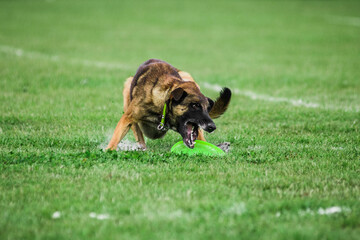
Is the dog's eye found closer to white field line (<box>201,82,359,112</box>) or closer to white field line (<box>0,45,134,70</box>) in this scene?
white field line (<box>201,82,359,112</box>)

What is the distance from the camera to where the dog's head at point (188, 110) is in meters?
5.72

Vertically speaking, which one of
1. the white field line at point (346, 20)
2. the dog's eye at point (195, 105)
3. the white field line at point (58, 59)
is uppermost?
the dog's eye at point (195, 105)

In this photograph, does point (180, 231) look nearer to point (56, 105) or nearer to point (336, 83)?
point (56, 105)

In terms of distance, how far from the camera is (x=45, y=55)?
56.8 feet

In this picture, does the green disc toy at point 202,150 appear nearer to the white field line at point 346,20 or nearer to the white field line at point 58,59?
the white field line at point 58,59

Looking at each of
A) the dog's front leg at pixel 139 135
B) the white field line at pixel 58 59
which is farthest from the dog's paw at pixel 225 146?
the white field line at pixel 58 59

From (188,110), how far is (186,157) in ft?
2.06

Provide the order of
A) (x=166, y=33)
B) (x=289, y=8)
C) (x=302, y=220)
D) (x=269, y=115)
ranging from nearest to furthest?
(x=302, y=220), (x=269, y=115), (x=166, y=33), (x=289, y=8)

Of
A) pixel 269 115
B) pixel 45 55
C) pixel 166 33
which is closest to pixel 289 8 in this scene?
pixel 166 33

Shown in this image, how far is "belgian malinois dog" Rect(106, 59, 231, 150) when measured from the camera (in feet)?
19.1

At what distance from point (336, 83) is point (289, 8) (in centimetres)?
2475

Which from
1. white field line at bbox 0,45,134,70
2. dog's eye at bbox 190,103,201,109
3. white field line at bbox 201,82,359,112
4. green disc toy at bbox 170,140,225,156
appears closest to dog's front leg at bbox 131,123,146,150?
green disc toy at bbox 170,140,225,156

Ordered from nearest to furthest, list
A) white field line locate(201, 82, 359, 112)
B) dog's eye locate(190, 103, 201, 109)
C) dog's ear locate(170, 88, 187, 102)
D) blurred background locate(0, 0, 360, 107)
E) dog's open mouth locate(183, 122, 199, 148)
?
dog's ear locate(170, 88, 187, 102) → dog's eye locate(190, 103, 201, 109) → dog's open mouth locate(183, 122, 199, 148) → white field line locate(201, 82, 359, 112) → blurred background locate(0, 0, 360, 107)

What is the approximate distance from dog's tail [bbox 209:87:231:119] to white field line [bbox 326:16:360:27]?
2280 centimetres
